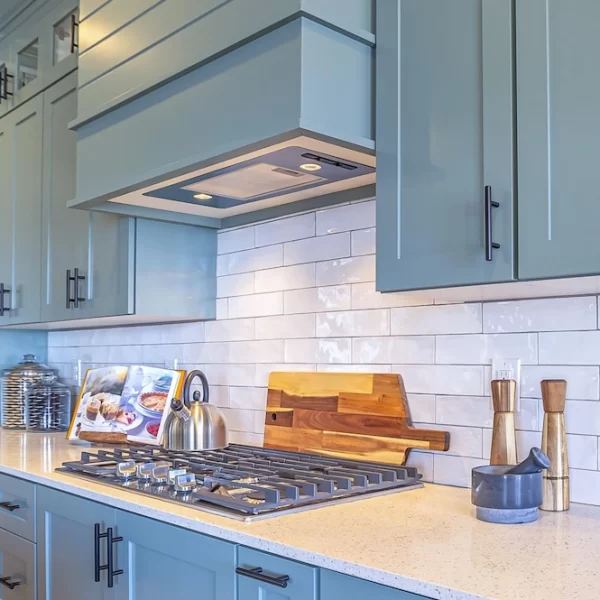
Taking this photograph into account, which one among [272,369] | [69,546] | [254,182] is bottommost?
[69,546]

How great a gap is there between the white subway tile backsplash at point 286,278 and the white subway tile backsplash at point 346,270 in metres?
0.05

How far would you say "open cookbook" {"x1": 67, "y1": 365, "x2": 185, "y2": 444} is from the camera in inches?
107

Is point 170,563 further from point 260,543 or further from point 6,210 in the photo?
point 6,210

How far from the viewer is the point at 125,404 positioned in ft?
9.24

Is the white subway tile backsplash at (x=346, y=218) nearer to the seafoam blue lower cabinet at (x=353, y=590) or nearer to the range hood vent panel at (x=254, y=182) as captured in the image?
the range hood vent panel at (x=254, y=182)

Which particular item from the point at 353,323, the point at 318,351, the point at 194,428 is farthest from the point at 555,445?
the point at 194,428

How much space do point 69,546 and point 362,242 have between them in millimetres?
1227

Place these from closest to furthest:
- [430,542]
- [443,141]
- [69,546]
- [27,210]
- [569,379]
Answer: [430,542] < [443,141] < [569,379] < [69,546] < [27,210]

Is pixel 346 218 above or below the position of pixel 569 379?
above

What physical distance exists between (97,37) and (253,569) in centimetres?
181

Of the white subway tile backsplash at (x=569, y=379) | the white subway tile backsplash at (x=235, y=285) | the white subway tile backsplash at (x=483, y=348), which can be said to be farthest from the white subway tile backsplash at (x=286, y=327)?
the white subway tile backsplash at (x=569, y=379)

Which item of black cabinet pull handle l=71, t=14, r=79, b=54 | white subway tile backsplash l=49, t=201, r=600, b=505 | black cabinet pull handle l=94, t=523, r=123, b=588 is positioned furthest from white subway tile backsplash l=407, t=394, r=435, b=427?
black cabinet pull handle l=71, t=14, r=79, b=54

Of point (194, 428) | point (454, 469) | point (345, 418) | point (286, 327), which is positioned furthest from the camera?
point (286, 327)

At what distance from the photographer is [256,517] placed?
156cm
